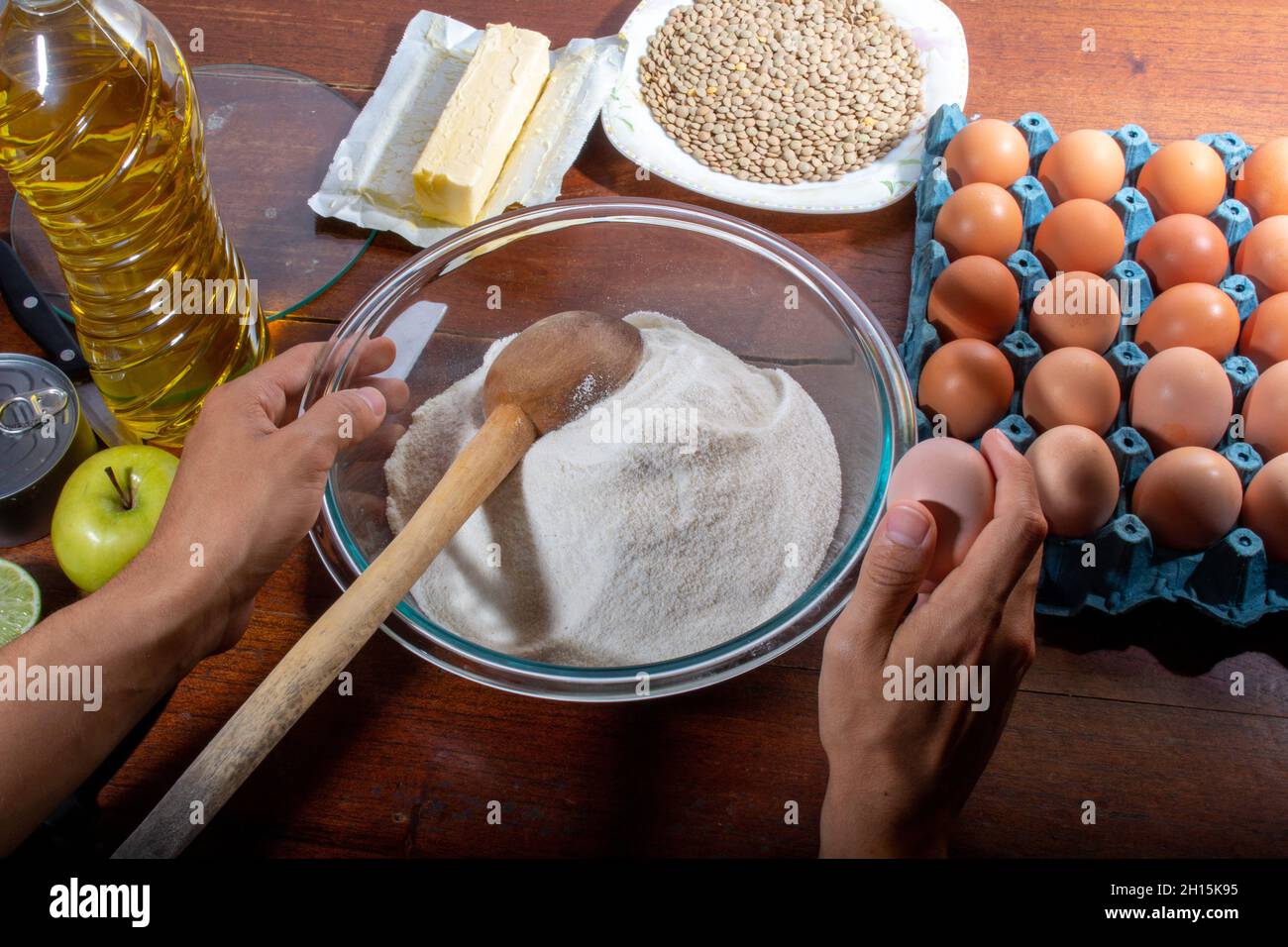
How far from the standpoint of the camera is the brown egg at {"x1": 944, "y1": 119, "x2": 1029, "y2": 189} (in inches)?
41.6

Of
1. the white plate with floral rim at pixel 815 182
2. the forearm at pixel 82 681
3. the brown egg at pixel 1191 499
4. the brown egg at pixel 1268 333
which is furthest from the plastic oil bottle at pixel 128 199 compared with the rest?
the brown egg at pixel 1268 333

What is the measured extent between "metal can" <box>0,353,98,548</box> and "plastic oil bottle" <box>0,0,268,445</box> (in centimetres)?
4

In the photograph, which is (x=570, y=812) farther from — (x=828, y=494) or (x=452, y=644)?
(x=828, y=494)

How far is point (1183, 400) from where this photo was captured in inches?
35.2

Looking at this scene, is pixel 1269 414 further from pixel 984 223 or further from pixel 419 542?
pixel 419 542

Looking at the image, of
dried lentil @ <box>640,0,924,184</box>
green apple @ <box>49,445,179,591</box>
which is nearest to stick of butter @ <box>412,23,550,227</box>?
dried lentil @ <box>640,0,924,184</box>

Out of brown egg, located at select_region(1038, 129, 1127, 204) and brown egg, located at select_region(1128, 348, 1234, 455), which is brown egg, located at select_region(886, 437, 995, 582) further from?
brown egg, located at select_region(1038, 129, 1127, 204)

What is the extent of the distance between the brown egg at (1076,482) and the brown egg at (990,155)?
1.14 ft

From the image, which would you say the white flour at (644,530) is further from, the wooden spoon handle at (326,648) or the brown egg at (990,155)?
the brown egg at (990,155)

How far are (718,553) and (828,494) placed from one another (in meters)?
0.12

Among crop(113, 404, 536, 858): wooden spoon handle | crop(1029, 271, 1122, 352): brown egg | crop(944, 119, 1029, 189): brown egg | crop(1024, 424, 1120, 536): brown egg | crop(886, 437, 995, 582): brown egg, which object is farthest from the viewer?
crop(944, 119, 1029, 189): brown egg

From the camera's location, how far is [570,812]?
814 millimetres

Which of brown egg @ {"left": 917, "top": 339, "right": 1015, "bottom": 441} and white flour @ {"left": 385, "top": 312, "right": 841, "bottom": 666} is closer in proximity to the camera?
white flour @ {"left": 385, "top": 312, "right": 841, "bottom": 666}

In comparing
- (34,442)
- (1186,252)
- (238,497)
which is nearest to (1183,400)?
(1186,252)
